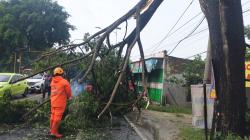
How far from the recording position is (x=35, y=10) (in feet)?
162

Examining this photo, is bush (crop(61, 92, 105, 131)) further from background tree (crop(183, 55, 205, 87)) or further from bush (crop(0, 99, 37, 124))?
background tree (crop(183, 55, 205, 87))

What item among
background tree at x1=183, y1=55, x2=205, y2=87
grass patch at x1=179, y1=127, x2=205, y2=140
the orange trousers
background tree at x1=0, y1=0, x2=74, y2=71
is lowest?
grass patch at x1=179, y1=127, x2=205, y2=140

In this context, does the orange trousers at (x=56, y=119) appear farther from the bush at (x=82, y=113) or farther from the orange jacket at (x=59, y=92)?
the bush at (x=82, y=113)

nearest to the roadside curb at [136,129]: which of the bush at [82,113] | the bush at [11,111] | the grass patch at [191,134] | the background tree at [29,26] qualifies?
the grass patch at [191,134]

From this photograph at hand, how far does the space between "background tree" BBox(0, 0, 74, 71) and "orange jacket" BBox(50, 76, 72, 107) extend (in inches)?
1434

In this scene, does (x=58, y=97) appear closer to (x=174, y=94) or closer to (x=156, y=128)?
(x=156, y=128)

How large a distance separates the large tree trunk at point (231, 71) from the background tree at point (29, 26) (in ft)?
128

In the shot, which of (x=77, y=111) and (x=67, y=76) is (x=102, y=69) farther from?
(x=77, y=111)

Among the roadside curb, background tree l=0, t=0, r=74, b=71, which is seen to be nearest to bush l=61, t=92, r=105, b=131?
the roadside curb

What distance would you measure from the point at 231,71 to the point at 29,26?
1577 inches

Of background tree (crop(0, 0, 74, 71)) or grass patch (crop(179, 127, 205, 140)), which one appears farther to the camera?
background tree (crop(0, 0, 74, 71))

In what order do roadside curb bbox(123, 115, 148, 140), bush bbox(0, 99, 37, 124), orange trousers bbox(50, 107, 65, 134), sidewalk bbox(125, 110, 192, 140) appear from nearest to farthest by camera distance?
orange trousers bbox(50, 107, 65, 134) → roadside curb bbox(123, 115, 148, 140) → sidewalk bbox(125, 110, 192, 140) → bush bbox(0, 99, 37, 124)

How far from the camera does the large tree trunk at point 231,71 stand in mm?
10375

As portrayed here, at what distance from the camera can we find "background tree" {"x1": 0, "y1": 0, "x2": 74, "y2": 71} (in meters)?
48.0
